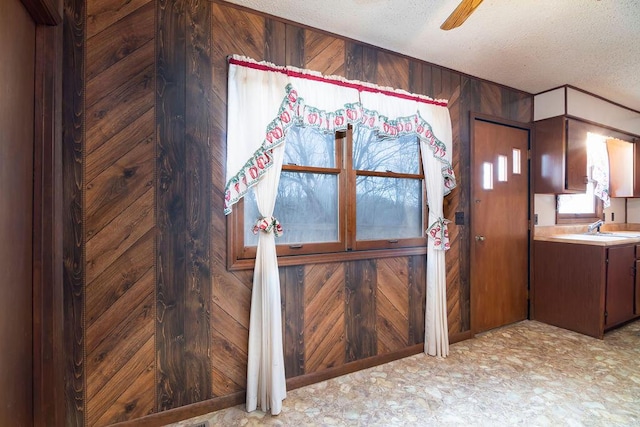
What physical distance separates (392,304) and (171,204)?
1854 millimetres

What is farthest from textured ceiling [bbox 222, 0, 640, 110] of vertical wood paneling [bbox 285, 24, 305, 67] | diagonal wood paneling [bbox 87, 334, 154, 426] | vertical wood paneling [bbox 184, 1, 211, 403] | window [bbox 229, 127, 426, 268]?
diagonal wood paneling [bbox 87, 334, 154, 426]

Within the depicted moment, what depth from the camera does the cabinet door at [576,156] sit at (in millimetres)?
3178

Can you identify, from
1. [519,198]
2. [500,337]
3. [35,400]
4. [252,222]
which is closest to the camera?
[35,400]

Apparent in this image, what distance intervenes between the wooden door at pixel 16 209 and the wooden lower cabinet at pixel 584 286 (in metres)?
4.19

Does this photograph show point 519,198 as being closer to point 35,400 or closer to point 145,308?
point 145,308

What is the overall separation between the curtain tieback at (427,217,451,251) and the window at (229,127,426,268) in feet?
0.37

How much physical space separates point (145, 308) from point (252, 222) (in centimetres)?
79

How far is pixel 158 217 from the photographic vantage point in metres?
1.75

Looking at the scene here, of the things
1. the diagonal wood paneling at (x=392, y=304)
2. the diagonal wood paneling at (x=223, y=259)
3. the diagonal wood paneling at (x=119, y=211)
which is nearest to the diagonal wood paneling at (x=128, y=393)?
the diagonal wood paneling at (x=119, y=211)

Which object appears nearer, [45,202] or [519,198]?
[45,202]

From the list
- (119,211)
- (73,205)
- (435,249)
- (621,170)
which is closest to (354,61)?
(435,249)

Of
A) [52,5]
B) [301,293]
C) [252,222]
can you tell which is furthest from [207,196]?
[52,5]

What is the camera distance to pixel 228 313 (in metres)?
1.90

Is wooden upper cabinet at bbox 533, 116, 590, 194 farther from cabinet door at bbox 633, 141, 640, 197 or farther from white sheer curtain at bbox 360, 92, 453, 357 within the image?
white sheer curtain at bbox 360, 92, 453, 357
